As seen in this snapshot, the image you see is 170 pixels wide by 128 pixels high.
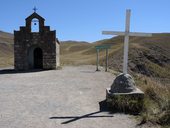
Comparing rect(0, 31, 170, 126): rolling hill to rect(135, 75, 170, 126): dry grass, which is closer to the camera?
rect(135, 75, 170, 126): dry grass

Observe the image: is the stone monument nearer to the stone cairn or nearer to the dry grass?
the stone cairn

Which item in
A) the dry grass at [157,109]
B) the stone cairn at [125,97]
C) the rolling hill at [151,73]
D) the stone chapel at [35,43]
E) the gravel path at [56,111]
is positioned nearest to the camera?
the gravel path at [56,111]

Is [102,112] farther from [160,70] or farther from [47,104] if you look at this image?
[160,70]

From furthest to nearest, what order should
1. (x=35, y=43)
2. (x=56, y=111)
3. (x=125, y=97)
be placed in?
(x=35, y=43)
(x=125, y=97)
(x=56, y=111)

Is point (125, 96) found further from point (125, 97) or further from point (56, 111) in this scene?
point (56, 111)

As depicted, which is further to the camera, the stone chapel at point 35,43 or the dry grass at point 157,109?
the stone chapel at point 35,43

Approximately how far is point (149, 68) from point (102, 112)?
3164cm

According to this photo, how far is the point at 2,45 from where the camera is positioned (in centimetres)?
10619

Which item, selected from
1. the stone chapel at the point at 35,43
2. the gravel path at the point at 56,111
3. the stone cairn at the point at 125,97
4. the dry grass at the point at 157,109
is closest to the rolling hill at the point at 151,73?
the dry grass at the point at 157,109

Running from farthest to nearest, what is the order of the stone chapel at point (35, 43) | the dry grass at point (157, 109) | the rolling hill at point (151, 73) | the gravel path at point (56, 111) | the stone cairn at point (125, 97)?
the stone chapel at point (35, 43), the stone cairn at point (125, 97), the rolling hill at point (151, 73), the dry grass at point (157, 109), the gravel path at point (56, 111)

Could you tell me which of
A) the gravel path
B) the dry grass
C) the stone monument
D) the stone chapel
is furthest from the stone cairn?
the stone chapel

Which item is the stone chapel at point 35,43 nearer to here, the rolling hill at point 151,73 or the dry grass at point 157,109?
the rolling hill at point 151,73

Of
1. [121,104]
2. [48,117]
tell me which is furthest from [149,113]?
[48,117]

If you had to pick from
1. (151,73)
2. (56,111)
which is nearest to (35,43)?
(151,73)
